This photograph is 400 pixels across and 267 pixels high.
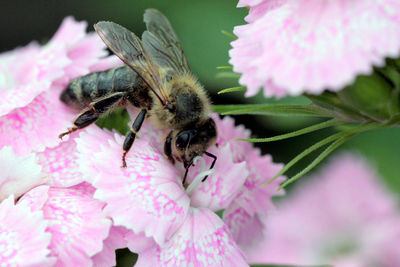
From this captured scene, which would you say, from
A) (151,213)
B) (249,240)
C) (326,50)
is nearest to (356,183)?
(249,240)

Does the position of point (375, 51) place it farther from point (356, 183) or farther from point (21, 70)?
point (356, 183)

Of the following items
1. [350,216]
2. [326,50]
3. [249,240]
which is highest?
[350,216]

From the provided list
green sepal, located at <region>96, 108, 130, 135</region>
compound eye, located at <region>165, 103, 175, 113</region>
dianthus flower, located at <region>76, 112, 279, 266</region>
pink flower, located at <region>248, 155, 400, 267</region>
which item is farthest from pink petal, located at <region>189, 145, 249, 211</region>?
pink flower, located at <region>248, 155, 400, 267</region>

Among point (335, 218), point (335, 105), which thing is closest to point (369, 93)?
point (335, 105)

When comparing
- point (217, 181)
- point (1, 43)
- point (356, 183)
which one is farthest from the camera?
point (1, 43)

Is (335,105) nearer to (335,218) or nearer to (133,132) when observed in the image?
(133,132)

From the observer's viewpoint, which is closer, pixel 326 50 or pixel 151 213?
pixel 326 50

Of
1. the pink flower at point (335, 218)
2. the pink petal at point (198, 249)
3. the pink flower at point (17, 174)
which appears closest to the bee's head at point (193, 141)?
the pink petal at point (198, 249)
